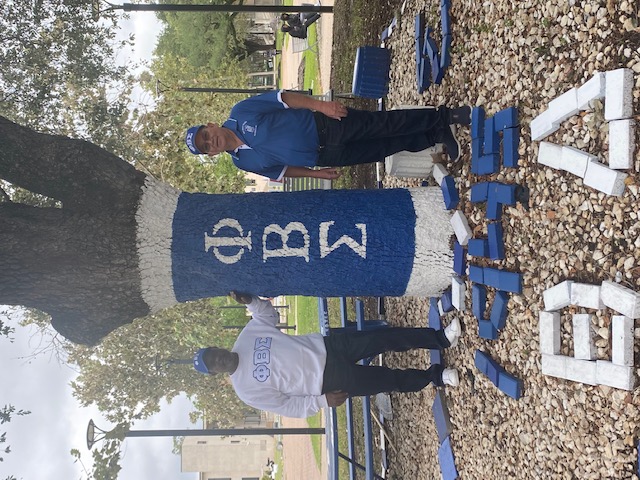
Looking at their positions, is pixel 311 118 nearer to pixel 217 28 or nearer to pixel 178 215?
pixel 178 215

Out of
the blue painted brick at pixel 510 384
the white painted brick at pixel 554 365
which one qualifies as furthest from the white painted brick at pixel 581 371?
the blue painted brick at pixel 510 384

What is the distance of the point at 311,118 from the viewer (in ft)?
13.7

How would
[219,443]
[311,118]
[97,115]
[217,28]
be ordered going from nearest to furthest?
[311,118] < [97,115] < [217,28] < [219,443]

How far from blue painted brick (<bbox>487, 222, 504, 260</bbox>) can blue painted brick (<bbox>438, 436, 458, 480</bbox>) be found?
1944 millimetres

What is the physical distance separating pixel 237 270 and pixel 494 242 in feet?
6.23

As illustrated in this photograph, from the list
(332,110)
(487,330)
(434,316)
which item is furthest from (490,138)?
(434,316)

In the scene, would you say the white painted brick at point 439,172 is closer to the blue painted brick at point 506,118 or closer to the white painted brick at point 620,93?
the blue painted brick at point 506,118

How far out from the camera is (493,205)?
3771 mm

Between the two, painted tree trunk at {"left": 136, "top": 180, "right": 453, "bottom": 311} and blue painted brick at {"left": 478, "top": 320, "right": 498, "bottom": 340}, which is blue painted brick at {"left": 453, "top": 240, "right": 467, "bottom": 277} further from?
blue painted brick at {"left": 478, "top": 320, "right": 498, "bottom": 340}

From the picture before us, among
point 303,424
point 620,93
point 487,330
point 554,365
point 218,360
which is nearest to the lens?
point 620,93

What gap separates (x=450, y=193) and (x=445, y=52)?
1.28 meters

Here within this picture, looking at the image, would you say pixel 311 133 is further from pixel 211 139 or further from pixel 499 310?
pixel 499 310

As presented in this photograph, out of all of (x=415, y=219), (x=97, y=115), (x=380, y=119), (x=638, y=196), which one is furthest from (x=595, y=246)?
(x=97, y=115)

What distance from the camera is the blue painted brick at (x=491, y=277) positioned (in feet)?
12.2
